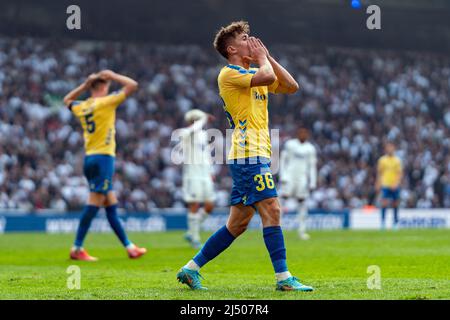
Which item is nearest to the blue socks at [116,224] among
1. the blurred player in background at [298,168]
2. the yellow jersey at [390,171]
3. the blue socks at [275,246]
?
the blue socks at [275,246]

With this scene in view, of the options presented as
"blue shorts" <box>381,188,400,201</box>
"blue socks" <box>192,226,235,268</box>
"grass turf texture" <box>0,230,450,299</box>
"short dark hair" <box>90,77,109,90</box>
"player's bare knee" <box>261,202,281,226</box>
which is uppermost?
"short dark hair" <box>90,77,109,90</box>

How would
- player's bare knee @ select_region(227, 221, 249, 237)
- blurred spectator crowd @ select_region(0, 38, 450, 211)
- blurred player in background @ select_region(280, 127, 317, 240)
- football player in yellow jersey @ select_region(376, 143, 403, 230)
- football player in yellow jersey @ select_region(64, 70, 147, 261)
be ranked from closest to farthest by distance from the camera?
player's bare knee @ select_region(227, 221, 249, 237) < football player in yellow jersey @ select_region(64, 70, 147, 261) < blurred player in background @ select_region(280, 127, 317, 240) < football player in yellow jersey @ select_region(376, 143, 403, 230) < blurred spectator crowd @ select_region(0, 38, 450, 211)

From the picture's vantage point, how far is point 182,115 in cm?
3334

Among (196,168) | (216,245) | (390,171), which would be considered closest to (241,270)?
(216,245)

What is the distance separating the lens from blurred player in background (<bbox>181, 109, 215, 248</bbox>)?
698 inches

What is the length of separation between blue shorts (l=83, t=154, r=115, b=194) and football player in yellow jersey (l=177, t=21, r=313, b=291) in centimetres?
544

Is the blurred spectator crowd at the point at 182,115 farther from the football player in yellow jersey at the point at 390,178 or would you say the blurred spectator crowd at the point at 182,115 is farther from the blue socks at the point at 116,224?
the blue socks at the point at 116,224

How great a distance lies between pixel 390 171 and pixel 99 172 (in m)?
13.8

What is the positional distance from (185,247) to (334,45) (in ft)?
56.2

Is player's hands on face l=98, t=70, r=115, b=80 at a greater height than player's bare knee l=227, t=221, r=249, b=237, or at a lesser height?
greater

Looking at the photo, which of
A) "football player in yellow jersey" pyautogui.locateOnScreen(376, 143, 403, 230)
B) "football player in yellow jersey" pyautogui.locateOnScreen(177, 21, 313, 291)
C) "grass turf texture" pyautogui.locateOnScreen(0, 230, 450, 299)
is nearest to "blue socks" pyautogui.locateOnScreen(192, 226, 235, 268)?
"football player in yellow jersey" pyautogui.locateOnScreen(177, 21, 313, 291)

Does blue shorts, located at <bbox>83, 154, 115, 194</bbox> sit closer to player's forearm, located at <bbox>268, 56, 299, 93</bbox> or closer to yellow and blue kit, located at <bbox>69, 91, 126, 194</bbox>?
yellow and blue kit, located at <bbox>69, 91, 126, 194</bbox>

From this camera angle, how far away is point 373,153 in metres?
34.4
